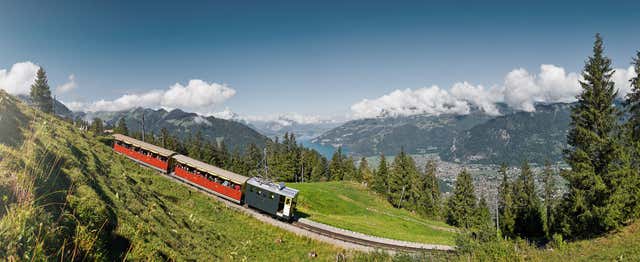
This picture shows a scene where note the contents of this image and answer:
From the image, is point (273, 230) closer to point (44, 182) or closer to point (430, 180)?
point (44, 182)

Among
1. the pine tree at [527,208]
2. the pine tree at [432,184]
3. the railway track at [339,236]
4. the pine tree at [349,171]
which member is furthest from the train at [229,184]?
the pine tree at [349,171]

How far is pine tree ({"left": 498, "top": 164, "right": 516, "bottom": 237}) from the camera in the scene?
54.4 m

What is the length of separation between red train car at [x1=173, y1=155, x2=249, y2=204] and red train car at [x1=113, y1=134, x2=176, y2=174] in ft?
8.58

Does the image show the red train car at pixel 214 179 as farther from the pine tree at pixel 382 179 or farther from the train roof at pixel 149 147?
the pine tree at pixel 382 179

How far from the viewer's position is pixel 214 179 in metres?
34.1

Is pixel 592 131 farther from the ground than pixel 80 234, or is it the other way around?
pixel 592 131

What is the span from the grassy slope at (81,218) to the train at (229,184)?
5171 millimetres

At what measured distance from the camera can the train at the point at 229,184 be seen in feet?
104

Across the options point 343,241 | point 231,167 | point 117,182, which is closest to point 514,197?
point 343,241

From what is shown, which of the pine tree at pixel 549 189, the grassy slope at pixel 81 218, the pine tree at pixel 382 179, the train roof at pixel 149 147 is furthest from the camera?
the pine tree at pixel 382 179

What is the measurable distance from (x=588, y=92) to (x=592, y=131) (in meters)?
3.48

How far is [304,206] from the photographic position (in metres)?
45.4

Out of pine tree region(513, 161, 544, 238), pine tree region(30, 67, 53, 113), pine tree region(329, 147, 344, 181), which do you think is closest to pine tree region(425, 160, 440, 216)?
pine tree region(513, 161, 544, 238)

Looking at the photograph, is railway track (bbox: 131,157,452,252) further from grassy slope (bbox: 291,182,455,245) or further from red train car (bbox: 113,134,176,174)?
grassy slope (bbox: 291,182,455,245)
